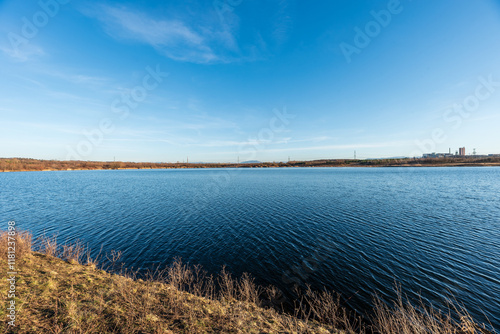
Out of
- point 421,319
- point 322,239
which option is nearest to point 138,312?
point 421,319

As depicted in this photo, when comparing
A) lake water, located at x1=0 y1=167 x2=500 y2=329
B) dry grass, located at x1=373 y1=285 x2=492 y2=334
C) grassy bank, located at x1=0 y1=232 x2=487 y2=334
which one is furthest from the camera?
lake water, located at x1=0 y1=167 x2=500 y2=329

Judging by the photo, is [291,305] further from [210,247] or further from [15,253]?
[15,253]

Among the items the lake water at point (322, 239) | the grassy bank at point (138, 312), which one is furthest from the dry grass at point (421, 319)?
the lake water at point (322, 239)

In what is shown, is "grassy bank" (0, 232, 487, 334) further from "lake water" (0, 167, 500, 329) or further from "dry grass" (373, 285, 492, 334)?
"lake water" (0, 167, 500, 329)

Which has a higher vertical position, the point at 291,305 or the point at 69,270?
the point at 69,270

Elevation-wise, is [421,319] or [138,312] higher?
[138,312]

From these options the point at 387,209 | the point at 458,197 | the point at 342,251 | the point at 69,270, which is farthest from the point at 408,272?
the point at 458,197

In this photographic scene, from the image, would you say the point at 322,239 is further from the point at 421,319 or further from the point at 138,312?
the point at 138,312

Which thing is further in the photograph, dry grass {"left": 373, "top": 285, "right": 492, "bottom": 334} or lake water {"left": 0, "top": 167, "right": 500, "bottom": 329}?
lake water {"left": 0, "top": 167, "right": 500, "bottom": 329}

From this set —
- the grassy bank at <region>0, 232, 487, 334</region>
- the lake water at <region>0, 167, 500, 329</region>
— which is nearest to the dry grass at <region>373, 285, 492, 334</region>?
the grassy bank at <region>0, 232, 487, 334</region>

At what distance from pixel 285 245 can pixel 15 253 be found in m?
20.2

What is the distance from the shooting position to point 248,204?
34250 millimetres

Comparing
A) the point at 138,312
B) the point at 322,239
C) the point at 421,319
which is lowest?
the point at 322,239

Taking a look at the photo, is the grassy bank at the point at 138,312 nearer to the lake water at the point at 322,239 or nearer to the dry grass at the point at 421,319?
the dry grass at the point at 421,319
